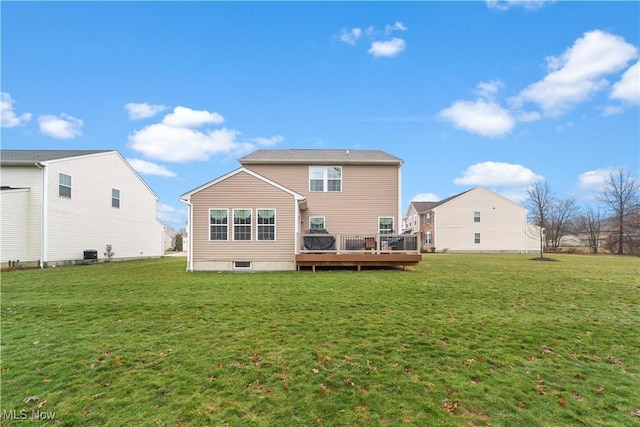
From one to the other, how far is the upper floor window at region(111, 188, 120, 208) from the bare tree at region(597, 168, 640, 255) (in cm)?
4979

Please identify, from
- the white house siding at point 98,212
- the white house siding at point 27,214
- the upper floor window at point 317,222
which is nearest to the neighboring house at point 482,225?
the upper floor window at point 317,222

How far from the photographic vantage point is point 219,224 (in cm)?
1350

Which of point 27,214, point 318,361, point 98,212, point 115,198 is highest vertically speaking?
point 115,198

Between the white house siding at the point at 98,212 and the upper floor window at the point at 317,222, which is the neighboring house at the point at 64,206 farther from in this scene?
the upper floor window at the point at 317,222

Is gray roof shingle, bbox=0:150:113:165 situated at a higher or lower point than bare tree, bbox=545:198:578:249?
higher

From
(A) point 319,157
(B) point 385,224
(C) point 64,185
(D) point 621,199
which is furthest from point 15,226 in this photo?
(D) point 621,199

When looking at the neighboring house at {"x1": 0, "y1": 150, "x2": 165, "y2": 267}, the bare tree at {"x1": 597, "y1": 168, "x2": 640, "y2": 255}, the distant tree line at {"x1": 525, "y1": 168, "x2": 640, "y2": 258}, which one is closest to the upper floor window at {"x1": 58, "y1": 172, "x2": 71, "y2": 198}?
the neighboring house at {"x1": 0, "y1": 150, "x2": 165, "y2": 267}

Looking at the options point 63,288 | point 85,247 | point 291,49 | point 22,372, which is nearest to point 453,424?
point 22,372

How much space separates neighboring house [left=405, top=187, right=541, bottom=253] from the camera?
35.4 metres

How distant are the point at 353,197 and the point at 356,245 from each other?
347cm

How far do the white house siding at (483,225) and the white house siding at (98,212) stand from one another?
30526mm

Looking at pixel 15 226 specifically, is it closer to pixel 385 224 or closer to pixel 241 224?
pixel 241 224

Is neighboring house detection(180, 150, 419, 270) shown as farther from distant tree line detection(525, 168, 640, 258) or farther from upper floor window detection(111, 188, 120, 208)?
distant tree line detection(525, 168, 640, 258)

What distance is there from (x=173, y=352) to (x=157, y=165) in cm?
2962
